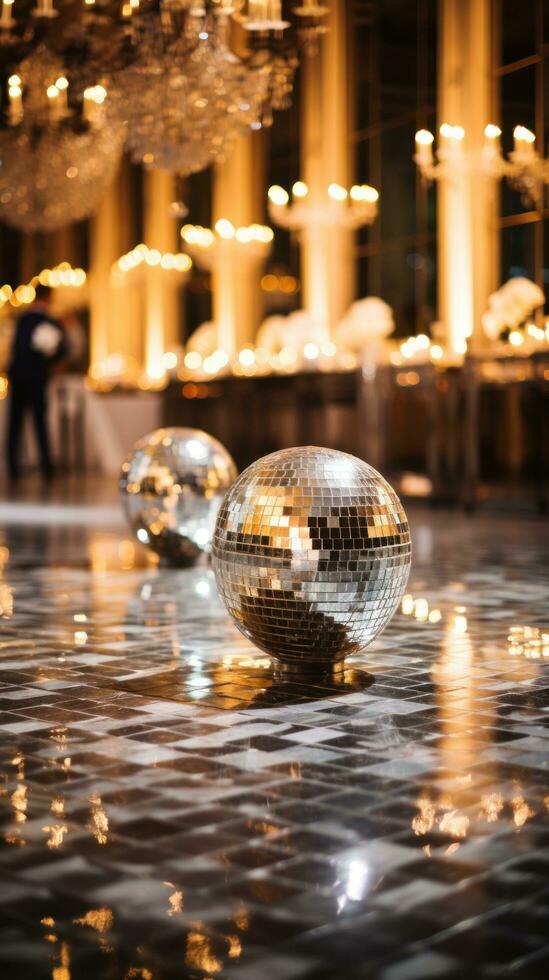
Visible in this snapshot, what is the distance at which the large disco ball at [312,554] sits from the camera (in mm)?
3920

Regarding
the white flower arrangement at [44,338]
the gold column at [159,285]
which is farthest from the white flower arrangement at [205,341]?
the white flower arrangement at [44,338]

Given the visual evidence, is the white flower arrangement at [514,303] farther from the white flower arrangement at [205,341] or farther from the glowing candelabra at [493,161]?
the white flower arrangement at [205,341]

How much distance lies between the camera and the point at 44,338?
17.1m

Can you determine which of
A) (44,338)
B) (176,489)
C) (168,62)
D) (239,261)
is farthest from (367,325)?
(176,489)

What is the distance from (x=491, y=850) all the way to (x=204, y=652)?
227cm

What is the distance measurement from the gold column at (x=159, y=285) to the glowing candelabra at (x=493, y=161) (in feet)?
25.8

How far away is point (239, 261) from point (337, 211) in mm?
2891

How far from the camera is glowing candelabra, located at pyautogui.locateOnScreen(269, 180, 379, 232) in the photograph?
1594 centimetres

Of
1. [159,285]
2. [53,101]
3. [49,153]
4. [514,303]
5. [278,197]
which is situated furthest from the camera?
[159,285]

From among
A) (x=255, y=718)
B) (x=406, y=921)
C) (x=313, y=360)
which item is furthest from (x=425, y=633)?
(x=313, y=360)

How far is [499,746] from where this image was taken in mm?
3371

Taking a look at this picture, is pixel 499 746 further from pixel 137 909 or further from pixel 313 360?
pixel 313 360

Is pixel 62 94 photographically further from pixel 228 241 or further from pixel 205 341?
pixel 205 341

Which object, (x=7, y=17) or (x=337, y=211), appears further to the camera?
(x=337, y=211)
